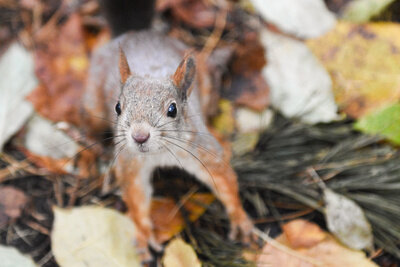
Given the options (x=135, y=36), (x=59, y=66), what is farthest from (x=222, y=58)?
(x=59, y=66)

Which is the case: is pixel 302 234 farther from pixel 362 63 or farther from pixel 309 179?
pixel 362 63

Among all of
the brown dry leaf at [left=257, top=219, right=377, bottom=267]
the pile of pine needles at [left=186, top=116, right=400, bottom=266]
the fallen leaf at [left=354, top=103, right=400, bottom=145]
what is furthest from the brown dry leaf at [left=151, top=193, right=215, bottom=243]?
the fallen leaf at [left=354, top=103, right=400, bottom=145]

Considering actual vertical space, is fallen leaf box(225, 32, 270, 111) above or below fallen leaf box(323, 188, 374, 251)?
above

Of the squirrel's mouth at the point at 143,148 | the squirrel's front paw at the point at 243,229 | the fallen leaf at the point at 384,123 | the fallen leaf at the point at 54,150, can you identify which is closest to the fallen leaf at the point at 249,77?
the fallen leaf at the point at 384,123

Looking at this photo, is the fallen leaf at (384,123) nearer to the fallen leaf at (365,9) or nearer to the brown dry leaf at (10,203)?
the fallen leaf at (365,9)

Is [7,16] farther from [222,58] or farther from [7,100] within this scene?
[222,58]

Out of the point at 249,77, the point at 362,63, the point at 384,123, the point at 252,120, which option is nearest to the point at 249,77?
the point at 249,77

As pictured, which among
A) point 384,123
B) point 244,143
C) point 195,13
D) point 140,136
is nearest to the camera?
point 140,136

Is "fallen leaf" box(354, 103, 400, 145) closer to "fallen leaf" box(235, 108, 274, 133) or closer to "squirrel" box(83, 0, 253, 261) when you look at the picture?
"fallen leaf" box(235, 108, 274, 133)
